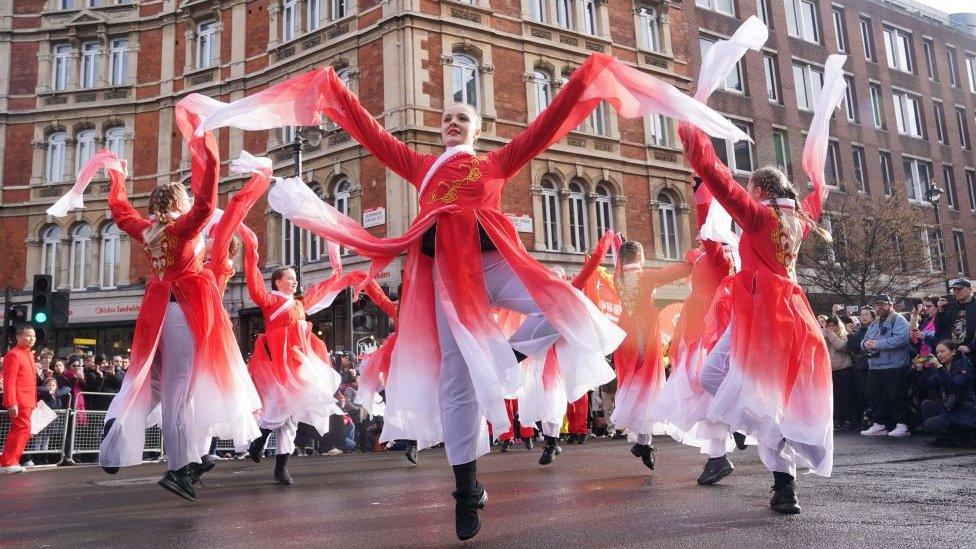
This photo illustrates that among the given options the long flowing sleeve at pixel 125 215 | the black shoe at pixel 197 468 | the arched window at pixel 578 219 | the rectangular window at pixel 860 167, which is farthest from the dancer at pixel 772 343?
the rectangular window at pixel 860 167

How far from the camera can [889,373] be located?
1102 cm

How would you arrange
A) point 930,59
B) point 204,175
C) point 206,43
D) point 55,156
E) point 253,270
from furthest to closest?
point 930,59, point 55,156, point 206,43, point 253,270, point 204,175

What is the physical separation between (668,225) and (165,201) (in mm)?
23045

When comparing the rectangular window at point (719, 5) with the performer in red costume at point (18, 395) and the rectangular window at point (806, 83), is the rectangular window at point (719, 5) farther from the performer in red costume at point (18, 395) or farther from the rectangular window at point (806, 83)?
the performer in red costume at point (18, 395)

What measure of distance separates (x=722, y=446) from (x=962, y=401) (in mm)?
4989

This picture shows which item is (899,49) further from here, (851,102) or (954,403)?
(954,403)

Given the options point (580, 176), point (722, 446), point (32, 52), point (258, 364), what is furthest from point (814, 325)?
point (32, 52)

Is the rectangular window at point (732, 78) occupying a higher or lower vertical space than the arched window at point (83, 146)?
higher

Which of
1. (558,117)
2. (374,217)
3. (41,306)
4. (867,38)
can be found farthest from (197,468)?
(867,38)

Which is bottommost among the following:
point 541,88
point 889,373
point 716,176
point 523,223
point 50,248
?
point 889,373

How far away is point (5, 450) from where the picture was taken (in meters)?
10.6

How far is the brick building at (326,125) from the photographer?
923 inches

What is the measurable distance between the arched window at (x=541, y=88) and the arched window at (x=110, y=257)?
15.3m

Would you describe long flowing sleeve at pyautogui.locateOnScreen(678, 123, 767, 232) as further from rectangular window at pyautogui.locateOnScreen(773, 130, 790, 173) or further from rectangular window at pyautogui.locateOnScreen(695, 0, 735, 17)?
rectangular window at pyautogui.locateOnScreen(773, 130, 790, 173)
